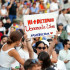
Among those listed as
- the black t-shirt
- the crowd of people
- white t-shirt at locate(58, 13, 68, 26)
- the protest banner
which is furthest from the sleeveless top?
the black t-shirt

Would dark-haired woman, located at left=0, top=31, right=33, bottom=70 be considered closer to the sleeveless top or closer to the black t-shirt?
the sleeveless top

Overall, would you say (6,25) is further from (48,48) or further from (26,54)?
(48,48)

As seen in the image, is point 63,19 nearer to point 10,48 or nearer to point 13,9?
point 13,9

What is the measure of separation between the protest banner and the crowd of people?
7.5 inches

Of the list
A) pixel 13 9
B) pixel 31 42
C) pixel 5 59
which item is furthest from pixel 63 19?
pixel 5 59

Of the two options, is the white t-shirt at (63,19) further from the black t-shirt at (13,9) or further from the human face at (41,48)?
the human face at (41,48)

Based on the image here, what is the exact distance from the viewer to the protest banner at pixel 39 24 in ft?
20.9

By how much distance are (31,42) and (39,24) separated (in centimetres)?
223

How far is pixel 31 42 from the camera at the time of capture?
8695mm

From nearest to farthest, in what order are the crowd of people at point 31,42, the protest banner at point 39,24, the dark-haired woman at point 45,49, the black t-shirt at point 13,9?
the crowd of people at point 31,42 → the dark-haired woman at point 45,49 → the protest banner at point 39,24 → the black t-shirt at point 13,9

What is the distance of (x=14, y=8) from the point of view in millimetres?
14109

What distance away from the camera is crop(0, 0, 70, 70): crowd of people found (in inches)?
192

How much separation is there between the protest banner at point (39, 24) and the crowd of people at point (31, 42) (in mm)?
190

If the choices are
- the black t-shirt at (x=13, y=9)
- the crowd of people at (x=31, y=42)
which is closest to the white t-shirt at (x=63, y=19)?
the crowd of people at (x=31, y=42)
